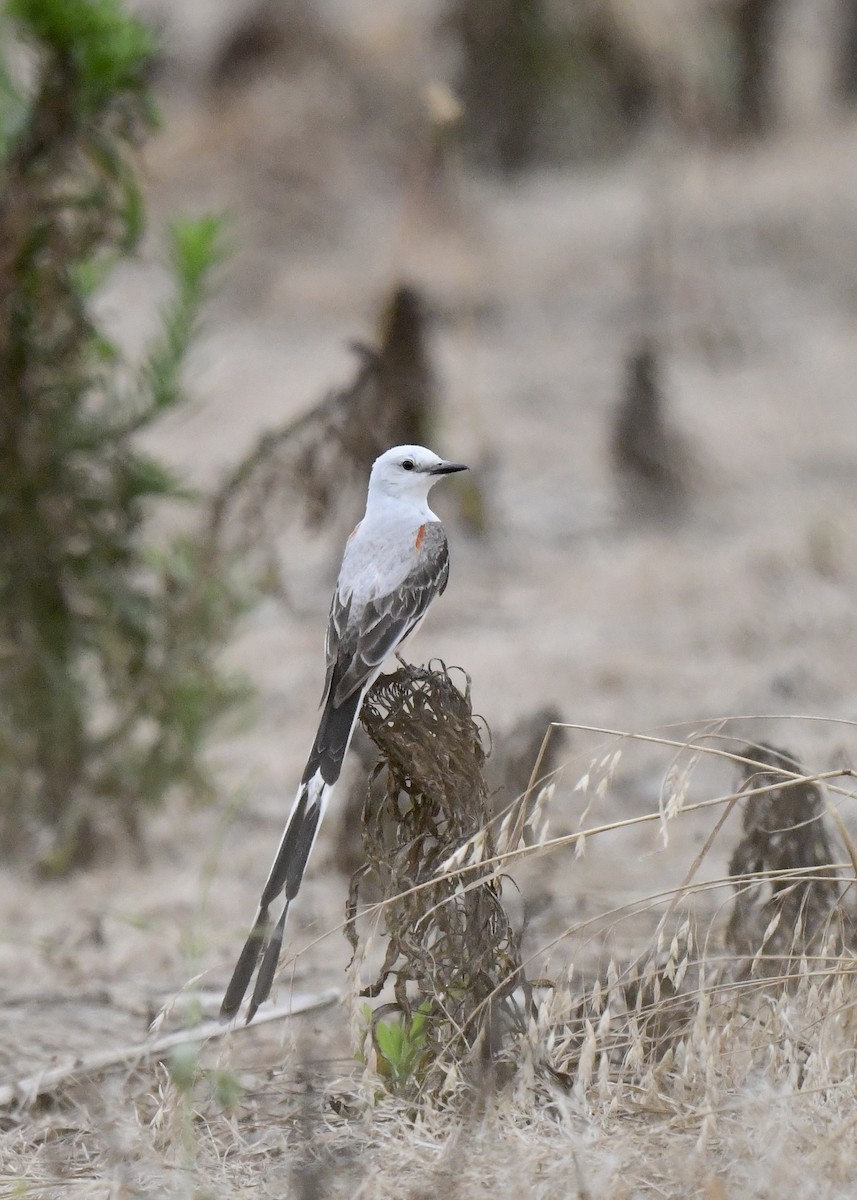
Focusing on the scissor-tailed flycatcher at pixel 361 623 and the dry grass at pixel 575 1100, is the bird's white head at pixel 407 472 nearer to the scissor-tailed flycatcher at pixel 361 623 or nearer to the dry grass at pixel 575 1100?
the scissor-tailed flycatcher at pixel 361 623

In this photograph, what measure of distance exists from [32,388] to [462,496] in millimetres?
3820

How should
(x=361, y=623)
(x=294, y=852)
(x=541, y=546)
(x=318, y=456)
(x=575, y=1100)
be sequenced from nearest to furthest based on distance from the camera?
(x=575, y=1100) < (x=294, y=852) < (x=361, y=623) < (x=318, y=456) < (x=541, y=546)

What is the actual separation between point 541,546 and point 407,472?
17.7 feet

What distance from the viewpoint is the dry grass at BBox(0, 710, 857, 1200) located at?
2.68 m

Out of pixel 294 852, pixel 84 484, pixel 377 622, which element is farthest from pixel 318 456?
pixel 294 852

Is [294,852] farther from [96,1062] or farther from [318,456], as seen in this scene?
[318,456]

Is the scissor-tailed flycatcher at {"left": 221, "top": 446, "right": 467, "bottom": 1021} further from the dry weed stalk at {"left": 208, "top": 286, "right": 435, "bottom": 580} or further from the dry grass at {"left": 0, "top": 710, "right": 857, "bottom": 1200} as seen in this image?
the dry weed stalk at {"left": 208, "top": 286, "right": 435, "bottom": 580}

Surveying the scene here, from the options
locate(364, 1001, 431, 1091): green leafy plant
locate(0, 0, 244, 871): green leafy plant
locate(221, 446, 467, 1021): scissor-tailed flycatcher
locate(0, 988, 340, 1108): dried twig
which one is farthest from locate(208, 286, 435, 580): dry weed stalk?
locate(364, 1001, 431, 1091): green leafy plant

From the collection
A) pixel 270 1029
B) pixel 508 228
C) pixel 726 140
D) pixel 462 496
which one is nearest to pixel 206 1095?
pixel 270 1029

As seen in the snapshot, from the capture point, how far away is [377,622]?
3.42 metres

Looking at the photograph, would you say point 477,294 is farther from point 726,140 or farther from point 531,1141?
point 531,1141

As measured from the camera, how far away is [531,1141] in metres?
2.82

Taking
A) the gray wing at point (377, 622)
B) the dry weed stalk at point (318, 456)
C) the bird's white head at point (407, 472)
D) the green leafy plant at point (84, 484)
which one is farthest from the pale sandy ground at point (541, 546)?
the dry weed stalk at point (318, 456)

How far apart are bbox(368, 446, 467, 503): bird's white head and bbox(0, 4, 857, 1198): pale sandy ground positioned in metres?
0.92
